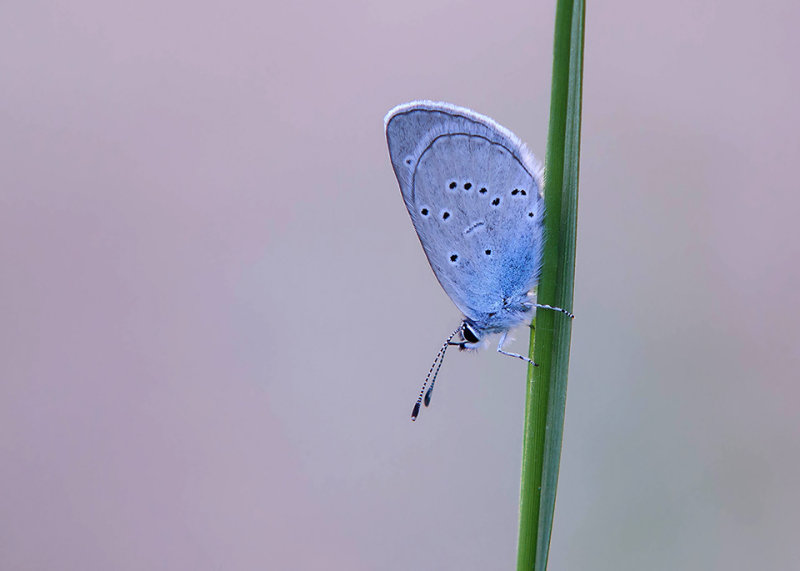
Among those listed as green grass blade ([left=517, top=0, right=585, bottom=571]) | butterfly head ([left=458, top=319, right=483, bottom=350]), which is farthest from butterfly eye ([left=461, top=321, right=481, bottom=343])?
green grass blade ([left=517, top=0, right=585, bottom=571])

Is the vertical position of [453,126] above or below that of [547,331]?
above

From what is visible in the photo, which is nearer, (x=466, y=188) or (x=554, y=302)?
(x=554, y=302)

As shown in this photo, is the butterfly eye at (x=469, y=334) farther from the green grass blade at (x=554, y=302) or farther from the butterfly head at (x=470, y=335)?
the green grass blade at (x=554, y=302)

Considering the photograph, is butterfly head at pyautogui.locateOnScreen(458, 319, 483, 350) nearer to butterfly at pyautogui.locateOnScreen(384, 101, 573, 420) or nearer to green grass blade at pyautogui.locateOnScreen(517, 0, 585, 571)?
butterfly at pyautogui.locateOnScreen(384, 101, 573, 420)

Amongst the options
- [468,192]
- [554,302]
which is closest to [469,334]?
[468,192]

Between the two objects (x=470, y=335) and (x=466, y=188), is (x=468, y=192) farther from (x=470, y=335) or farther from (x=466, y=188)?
(x=470, y=335)

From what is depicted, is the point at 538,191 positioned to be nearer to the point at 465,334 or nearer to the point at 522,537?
the point at 465,334

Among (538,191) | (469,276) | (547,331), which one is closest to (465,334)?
(469,276)
